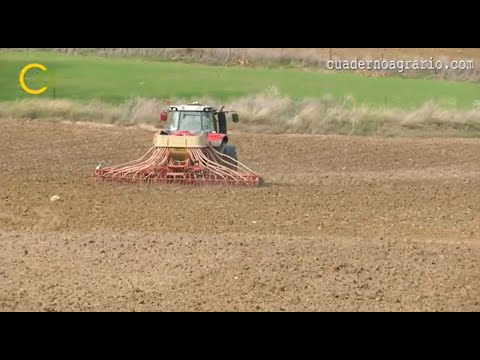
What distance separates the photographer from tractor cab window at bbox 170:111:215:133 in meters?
19.6

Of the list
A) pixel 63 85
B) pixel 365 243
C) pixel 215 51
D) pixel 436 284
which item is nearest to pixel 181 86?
pixel 63 85

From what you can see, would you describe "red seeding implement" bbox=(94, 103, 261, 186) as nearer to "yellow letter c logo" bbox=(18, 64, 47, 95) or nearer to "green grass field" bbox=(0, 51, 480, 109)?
"green grass field" bbox=(0, 51, 480, 109)

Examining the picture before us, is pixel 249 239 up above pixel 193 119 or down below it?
below

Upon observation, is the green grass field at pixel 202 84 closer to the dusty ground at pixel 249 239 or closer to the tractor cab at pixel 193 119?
the dusty ground at pixel 249 239

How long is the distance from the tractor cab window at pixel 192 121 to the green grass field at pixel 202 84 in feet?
50.0

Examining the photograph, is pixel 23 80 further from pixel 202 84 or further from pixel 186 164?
pixel 186 164

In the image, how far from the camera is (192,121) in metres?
19.7

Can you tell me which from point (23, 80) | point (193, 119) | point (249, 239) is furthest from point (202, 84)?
point (249, 239)

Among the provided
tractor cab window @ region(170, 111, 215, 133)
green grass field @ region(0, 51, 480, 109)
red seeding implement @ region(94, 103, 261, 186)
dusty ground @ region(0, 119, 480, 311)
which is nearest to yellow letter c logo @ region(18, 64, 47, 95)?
green grass field @ region(0, 51, 480, 109)

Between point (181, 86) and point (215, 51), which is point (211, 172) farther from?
point (215, 51)

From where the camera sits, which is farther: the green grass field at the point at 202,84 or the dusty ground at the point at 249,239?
the green grass field at the point at 202,84

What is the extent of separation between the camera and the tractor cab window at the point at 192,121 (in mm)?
19641

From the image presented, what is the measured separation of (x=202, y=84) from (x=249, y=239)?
27.6 m

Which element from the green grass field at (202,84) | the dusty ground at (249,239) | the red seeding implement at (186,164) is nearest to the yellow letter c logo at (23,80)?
the green grass field at (202,84)
